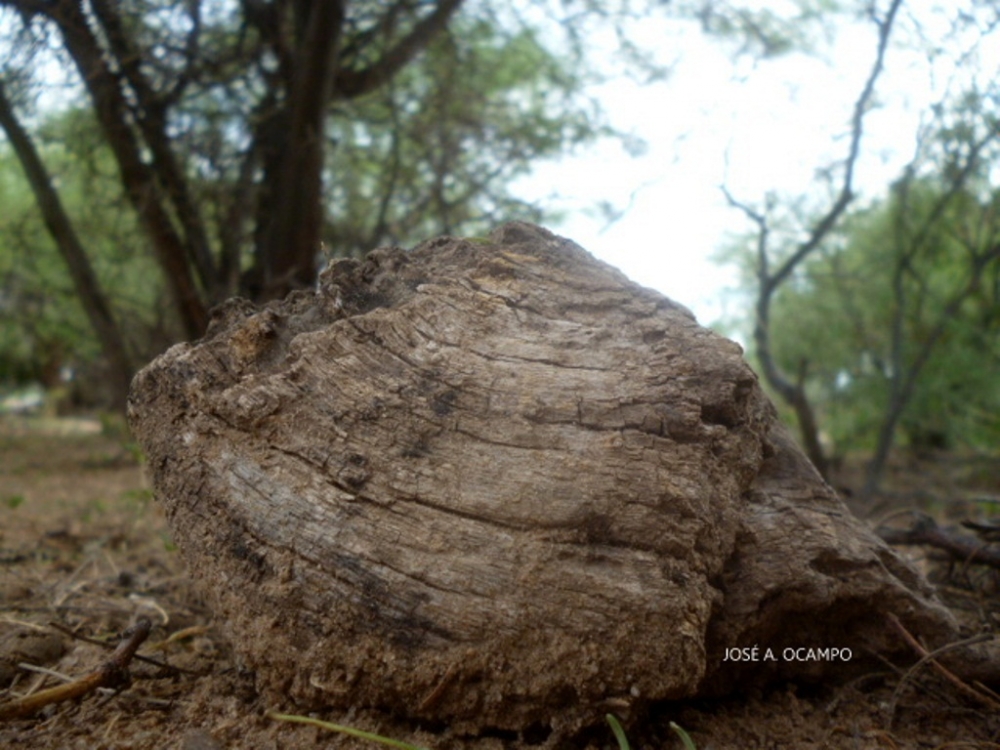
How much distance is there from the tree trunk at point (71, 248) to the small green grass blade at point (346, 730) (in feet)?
12.8

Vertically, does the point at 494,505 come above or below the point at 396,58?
below

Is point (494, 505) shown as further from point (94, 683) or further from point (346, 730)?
point (94, 683)

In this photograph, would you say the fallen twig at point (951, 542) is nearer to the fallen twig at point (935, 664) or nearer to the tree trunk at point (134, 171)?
the fallen twig at point (935, 664)

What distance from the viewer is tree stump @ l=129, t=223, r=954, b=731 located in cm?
192

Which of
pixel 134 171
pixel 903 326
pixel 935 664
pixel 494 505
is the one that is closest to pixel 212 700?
pixel 494 505

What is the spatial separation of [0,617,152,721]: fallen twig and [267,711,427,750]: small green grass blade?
1.66 ft

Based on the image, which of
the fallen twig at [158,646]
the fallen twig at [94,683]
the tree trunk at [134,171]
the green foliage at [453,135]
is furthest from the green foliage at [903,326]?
the fallen twig at [94,683]

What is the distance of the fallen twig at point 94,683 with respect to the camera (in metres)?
2.09

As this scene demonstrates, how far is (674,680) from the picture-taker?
1909mm

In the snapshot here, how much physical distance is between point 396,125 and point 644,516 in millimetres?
5230

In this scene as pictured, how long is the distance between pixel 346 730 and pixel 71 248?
502cm

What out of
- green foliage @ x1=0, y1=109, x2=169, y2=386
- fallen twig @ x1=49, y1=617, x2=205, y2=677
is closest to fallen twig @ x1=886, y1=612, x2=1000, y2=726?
fallen twig @ x1=49, y1=617, x2=205, y2=677

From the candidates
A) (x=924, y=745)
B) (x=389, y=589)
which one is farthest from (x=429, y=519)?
(x=924, y=745)

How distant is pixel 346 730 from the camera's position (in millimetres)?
1873
